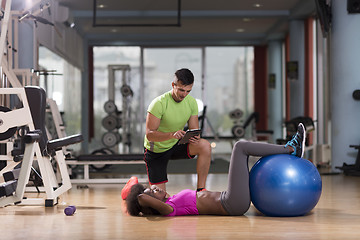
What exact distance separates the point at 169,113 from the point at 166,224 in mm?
887

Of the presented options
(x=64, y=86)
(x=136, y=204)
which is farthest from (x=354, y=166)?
(x=64, y=86)

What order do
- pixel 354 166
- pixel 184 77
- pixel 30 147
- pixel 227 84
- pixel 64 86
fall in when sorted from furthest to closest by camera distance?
pixel 227 84 < pixel 64 86 < pixel 354 166 < pixel 30 147 < pixel 184 77

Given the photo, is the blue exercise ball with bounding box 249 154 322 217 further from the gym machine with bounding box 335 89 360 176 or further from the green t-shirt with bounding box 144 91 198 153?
the gym machine with bounding box 335 89 360 176

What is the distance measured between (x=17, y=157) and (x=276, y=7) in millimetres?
6227

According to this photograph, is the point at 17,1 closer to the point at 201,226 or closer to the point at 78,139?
the point at 78,139

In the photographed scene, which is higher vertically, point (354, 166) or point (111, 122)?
point (111, 122)

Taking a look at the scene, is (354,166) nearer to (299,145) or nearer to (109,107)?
(299,145)

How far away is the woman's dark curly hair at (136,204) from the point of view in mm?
3204

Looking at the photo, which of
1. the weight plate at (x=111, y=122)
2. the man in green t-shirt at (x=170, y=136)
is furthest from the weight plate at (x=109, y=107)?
the man in green t-shirt at (x=170, y=136)

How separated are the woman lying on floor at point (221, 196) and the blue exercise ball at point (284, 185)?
0.07 m

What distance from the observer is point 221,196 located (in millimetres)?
3348

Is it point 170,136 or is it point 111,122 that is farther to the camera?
point 111,122

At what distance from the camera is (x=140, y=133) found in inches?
475

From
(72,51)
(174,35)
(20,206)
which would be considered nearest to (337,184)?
(20,206)
